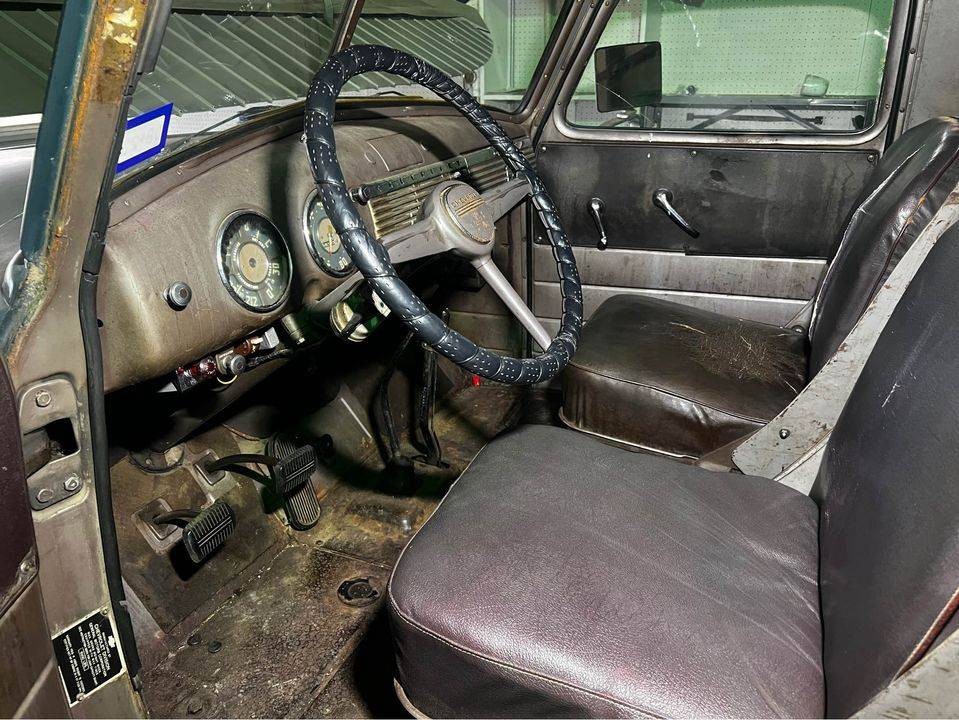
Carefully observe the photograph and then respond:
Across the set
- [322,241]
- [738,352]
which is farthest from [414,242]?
[738,352]

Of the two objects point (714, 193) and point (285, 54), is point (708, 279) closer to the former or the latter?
point (714, 193)

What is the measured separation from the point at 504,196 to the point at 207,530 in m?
0.98

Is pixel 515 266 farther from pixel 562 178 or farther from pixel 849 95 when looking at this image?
pixel 849 95

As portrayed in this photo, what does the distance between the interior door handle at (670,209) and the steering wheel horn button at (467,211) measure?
39.8 inches

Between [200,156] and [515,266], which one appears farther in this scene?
[515,266]

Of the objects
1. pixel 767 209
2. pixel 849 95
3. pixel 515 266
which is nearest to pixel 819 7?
pixel 849 95

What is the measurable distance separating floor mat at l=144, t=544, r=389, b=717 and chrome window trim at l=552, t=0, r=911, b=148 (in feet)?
5.01

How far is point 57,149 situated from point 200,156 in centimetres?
51

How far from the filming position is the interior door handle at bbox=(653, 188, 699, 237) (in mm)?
2270

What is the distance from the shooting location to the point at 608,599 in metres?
0.87

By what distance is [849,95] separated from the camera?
2088 mm

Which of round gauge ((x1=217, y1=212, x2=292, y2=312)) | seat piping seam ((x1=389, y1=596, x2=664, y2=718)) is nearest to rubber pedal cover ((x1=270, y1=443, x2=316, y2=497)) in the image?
round gauge ((x1=217, y1=212, x2=292, y2=312))

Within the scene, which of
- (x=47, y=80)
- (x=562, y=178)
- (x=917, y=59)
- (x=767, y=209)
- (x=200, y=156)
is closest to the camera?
(x=47, y=80)

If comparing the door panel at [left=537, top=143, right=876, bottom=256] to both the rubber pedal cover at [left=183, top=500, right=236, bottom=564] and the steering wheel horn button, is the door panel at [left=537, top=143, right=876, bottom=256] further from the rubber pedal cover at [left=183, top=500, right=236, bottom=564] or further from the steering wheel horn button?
the rubber pedal cover at [left=183, top=500, right=236, bottom=564]
